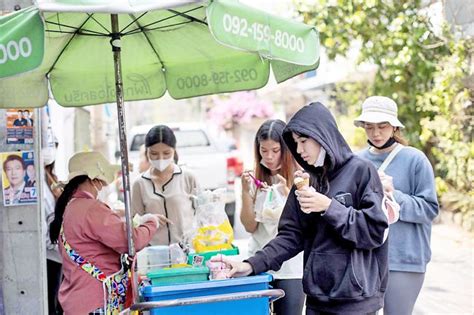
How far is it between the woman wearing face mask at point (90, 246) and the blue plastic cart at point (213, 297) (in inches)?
29.0

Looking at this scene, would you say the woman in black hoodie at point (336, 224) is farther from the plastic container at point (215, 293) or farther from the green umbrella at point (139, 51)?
the green umbrella at point (139, 51)

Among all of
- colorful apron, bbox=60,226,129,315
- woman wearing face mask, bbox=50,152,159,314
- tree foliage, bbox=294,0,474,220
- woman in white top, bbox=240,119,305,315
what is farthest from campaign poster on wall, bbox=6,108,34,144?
tree foliage, bbox=294,0,474,220

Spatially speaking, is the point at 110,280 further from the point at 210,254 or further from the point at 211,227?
the point at 211,227

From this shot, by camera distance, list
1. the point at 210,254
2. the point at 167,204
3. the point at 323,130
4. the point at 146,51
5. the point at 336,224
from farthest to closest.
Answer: the point at 167,204
the point at 146,51
the point at 210,254
the point at 323,130
the point at 336,224

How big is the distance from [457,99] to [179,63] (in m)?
6.55

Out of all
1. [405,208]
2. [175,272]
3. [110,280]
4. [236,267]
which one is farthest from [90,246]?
[405,208]

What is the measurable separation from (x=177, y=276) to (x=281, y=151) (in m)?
1.44

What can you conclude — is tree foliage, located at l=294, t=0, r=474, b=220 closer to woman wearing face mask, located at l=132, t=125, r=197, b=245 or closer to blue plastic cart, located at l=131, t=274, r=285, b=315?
woman wearing face mask, located at l=132, t=125, r=197, b=245

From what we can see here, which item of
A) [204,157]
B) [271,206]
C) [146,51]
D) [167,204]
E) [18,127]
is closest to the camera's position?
[271,206]

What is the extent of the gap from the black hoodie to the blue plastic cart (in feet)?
0.58

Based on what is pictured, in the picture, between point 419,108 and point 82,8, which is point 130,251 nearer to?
point 82,8

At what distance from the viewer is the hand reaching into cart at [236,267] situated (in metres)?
3.58

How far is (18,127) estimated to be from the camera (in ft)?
17.2

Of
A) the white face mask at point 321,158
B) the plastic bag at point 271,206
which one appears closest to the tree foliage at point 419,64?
the plastic bag at point 271,206
